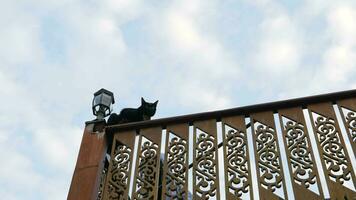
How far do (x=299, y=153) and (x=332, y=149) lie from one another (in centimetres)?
26

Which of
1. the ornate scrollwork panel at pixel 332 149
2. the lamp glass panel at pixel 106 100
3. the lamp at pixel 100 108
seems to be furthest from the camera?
the lamp glass panel at pixel 106 100

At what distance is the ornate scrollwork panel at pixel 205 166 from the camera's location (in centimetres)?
356

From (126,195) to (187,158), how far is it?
0.61 meters

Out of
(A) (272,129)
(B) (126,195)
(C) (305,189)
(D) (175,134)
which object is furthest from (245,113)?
(B) (126,195)

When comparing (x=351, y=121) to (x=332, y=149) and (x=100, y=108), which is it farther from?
(x=100, y=108)

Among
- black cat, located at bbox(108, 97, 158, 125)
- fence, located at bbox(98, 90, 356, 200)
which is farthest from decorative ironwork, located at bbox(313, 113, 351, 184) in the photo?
black cat, located at bbox(108, 97, 158, 125)

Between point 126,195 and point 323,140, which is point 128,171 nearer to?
point 126,195

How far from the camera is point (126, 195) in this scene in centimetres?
375

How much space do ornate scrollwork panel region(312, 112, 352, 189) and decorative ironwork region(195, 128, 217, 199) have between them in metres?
0.89

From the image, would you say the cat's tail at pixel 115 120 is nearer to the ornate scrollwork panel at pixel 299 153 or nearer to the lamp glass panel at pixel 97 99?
the lamp glass panel at pixel 97 99

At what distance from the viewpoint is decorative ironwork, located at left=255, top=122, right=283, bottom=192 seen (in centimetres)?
349

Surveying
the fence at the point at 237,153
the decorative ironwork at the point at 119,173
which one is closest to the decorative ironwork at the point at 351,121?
the fence at the point at 237,153

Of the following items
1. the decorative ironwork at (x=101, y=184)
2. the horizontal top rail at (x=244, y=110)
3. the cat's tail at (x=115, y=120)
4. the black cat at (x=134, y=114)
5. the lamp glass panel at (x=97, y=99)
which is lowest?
the decorative ironwork at (x=101, y=184)

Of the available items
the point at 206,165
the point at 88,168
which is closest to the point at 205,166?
the point at 206,165
